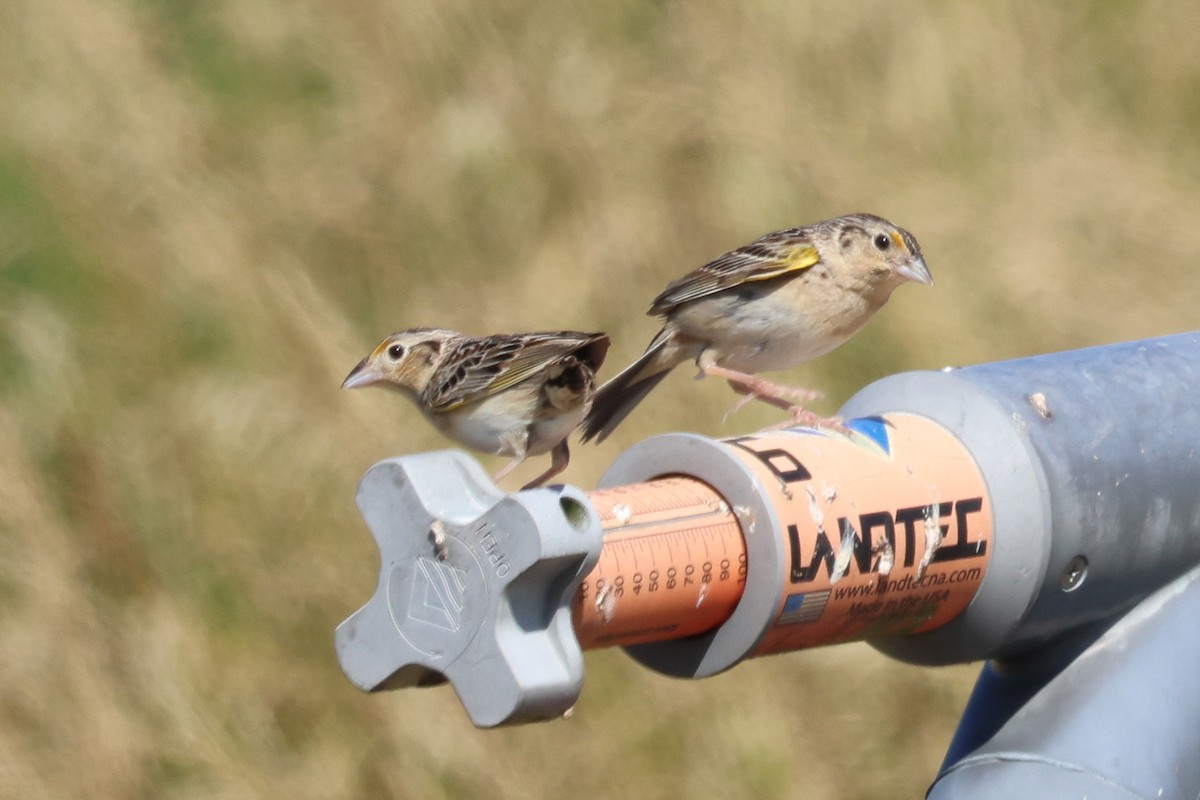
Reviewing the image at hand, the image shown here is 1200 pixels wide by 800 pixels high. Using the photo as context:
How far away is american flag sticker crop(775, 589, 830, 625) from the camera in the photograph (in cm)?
292

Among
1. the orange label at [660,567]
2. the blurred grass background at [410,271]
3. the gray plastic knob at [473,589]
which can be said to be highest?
the gray plastic knob at [473,589]

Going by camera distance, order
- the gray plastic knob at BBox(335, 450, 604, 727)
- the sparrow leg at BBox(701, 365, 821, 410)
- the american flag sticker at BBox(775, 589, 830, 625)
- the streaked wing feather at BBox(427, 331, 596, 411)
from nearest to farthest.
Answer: the gray plastic knob at BBox(335, 450, 604, 727) → the american flag sticker at BBox(775, 589, 830, 625) → the streaked wing feather at BBox(427, 331, 596, 411) → the sparrow leg at BBox(701, 365, 821, 410)

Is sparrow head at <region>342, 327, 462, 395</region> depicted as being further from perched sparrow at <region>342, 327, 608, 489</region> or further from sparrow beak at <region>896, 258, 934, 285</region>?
sparrow beak at <region>896, 258, 934, 285</region>

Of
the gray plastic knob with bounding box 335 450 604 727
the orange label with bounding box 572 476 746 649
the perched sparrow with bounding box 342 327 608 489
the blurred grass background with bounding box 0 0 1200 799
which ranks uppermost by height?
the gray plastic knob with bounding box 335 450 604 727

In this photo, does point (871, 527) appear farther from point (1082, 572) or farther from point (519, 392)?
point (519, 392)

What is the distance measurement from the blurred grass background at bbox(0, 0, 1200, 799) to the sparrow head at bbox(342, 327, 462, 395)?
1.89 meters

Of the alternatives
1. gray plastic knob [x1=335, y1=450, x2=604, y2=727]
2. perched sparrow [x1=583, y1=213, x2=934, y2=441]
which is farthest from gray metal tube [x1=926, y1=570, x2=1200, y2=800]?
perched sparrow [x1=583, y1=213, x2=934, y2=441]

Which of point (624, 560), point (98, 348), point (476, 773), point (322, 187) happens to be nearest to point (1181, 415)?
point (624, 560)

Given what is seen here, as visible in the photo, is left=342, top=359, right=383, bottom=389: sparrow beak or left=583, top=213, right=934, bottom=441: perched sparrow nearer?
left=342, top=359, right=383, bottom=389: sparrow beak

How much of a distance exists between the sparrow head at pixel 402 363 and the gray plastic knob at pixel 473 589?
2.16 metres

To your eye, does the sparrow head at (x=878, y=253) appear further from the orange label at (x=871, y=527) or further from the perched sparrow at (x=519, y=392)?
the orange label at (x=871, y=527)

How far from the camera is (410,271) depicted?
7766 mm

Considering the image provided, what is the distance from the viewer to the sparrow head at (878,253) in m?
5.32

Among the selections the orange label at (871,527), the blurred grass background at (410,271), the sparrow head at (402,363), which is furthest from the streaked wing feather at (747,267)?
the orange label at (871,527)
